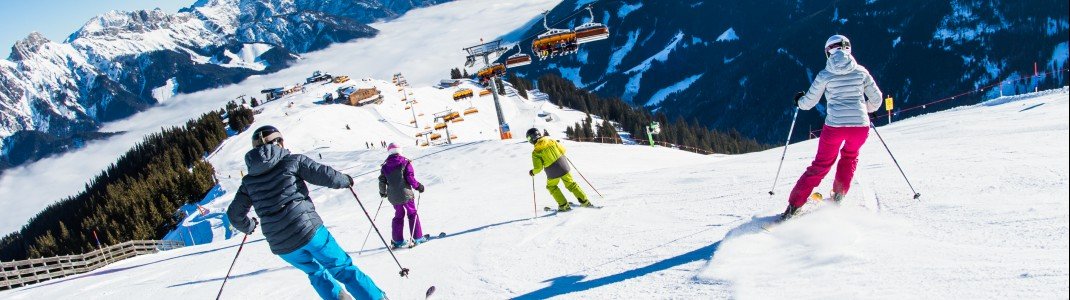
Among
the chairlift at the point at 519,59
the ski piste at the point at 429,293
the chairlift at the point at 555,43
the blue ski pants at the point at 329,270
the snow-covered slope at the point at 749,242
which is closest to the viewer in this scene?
the snow-covered slope at the point at 749,242

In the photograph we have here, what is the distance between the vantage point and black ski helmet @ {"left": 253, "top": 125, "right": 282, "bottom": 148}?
211 inches

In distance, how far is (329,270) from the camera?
5617mm

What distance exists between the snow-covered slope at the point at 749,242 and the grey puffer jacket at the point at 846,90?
0.93m

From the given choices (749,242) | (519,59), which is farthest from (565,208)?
(519,59)

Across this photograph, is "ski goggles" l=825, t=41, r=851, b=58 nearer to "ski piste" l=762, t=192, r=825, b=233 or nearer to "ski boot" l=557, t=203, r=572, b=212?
"ski piste" l=762, t=192, r=825, b=233

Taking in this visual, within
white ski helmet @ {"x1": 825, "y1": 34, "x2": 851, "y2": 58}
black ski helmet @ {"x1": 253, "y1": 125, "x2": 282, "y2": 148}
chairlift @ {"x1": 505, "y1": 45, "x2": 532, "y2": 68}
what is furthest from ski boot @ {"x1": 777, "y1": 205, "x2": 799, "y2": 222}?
chairlift @ {"x1": 505, "y1": 45, "x2": 532, "y2": 68}

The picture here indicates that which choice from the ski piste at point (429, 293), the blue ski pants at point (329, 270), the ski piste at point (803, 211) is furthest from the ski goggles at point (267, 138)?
the ski piste at point (803, 211)

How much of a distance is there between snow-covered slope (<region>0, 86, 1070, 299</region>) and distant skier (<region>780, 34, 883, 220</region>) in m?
0.37

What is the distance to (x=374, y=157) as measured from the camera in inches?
1419

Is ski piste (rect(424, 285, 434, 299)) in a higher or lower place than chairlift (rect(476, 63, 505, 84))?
lower

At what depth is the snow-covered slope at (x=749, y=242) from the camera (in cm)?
422

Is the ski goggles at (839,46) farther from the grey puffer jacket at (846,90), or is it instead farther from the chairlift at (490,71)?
the chairlift at (490,71)

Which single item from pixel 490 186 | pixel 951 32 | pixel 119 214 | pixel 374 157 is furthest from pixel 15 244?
pixel 951 32

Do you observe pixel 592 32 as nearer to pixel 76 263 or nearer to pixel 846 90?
pixel 76 263
